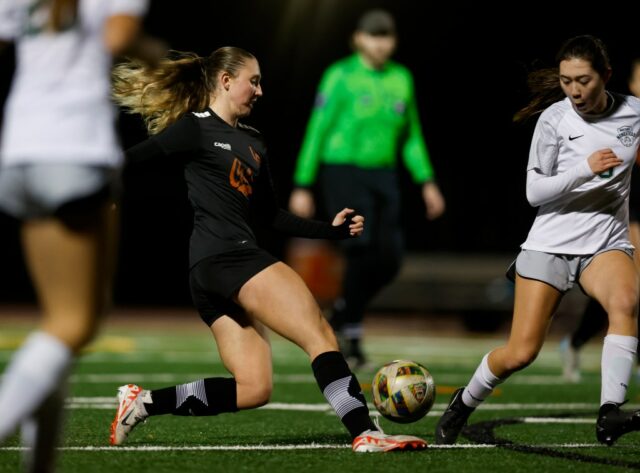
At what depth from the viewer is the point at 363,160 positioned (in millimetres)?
9719

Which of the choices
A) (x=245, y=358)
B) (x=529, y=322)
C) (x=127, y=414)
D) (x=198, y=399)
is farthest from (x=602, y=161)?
(x=127, y=414)

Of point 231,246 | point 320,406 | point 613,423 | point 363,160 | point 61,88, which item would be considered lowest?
point 320,406

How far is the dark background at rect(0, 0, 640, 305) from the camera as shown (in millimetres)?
22297

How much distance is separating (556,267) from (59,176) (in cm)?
280

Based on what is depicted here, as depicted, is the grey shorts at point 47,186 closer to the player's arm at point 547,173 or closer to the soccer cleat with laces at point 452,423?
the player's arm at point 547,173

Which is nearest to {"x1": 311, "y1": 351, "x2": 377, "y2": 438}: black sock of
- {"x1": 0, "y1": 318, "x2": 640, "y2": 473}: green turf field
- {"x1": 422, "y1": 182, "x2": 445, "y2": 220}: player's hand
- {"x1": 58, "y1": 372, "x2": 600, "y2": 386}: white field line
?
{"x1": 0, "y1": 318, "x2": 640, "y2": 473}: green turf field

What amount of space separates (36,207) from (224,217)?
196cm

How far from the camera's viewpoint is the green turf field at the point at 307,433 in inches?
189

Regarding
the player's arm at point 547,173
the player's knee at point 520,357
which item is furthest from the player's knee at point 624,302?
the player's arm at point 547,173

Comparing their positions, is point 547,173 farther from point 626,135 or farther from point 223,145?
point 223,145

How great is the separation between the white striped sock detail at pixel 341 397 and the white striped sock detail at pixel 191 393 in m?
0.75

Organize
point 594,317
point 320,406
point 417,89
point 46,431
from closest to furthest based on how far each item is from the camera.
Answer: point 46,431 < point 320,406 < point 594,317 < point 417,89

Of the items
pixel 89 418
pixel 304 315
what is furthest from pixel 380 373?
pixel 89 418

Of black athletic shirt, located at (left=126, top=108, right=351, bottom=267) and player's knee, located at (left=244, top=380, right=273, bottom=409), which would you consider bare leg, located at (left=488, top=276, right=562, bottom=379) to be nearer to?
black athletic shirt, located at (left=126, top=108, right=351, bottom=267)
